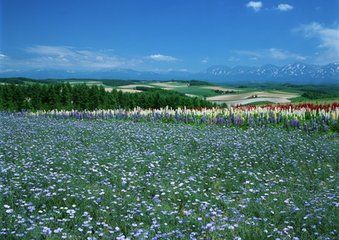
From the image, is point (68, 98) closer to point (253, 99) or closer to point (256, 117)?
point (256, 117)

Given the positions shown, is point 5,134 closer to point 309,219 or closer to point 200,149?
point 200,149

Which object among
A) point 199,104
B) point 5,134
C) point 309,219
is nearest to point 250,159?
point 309,219

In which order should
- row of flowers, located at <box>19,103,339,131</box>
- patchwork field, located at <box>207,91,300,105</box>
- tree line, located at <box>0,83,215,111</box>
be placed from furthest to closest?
patchwork field, located at <box>207,91,300,105</box>
tree line, located at <box>0,83,215,111</box>
row of flowers, located at <box>19,103,339,131</box>

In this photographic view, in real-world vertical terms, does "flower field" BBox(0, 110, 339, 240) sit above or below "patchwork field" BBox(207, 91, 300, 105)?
above

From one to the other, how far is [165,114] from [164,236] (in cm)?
2025

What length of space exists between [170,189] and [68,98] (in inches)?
1191

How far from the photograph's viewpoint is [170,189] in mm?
7348

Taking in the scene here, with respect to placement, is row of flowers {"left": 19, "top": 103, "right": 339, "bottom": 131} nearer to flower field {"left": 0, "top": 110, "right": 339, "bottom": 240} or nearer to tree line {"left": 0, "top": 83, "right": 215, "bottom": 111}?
flower field {"left": 0, "top": 110, "right": 339, "bottom": 240}

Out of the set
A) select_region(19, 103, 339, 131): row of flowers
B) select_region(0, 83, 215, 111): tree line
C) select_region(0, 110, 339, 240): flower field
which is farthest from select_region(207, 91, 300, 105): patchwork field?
select_region(0, 110, 339, 240): flower field

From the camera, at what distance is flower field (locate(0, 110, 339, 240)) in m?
5.32

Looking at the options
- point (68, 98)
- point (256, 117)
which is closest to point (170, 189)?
point (256, 117)

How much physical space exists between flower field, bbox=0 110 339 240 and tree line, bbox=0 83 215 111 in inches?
863

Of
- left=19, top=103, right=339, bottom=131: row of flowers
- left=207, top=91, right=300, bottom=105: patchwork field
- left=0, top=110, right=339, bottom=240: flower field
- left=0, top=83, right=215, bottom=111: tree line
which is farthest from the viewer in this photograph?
left=207, top=91, right=300, bottom=105: patchwork field

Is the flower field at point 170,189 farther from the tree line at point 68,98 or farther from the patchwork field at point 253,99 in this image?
the patchwork field at point 253,99
